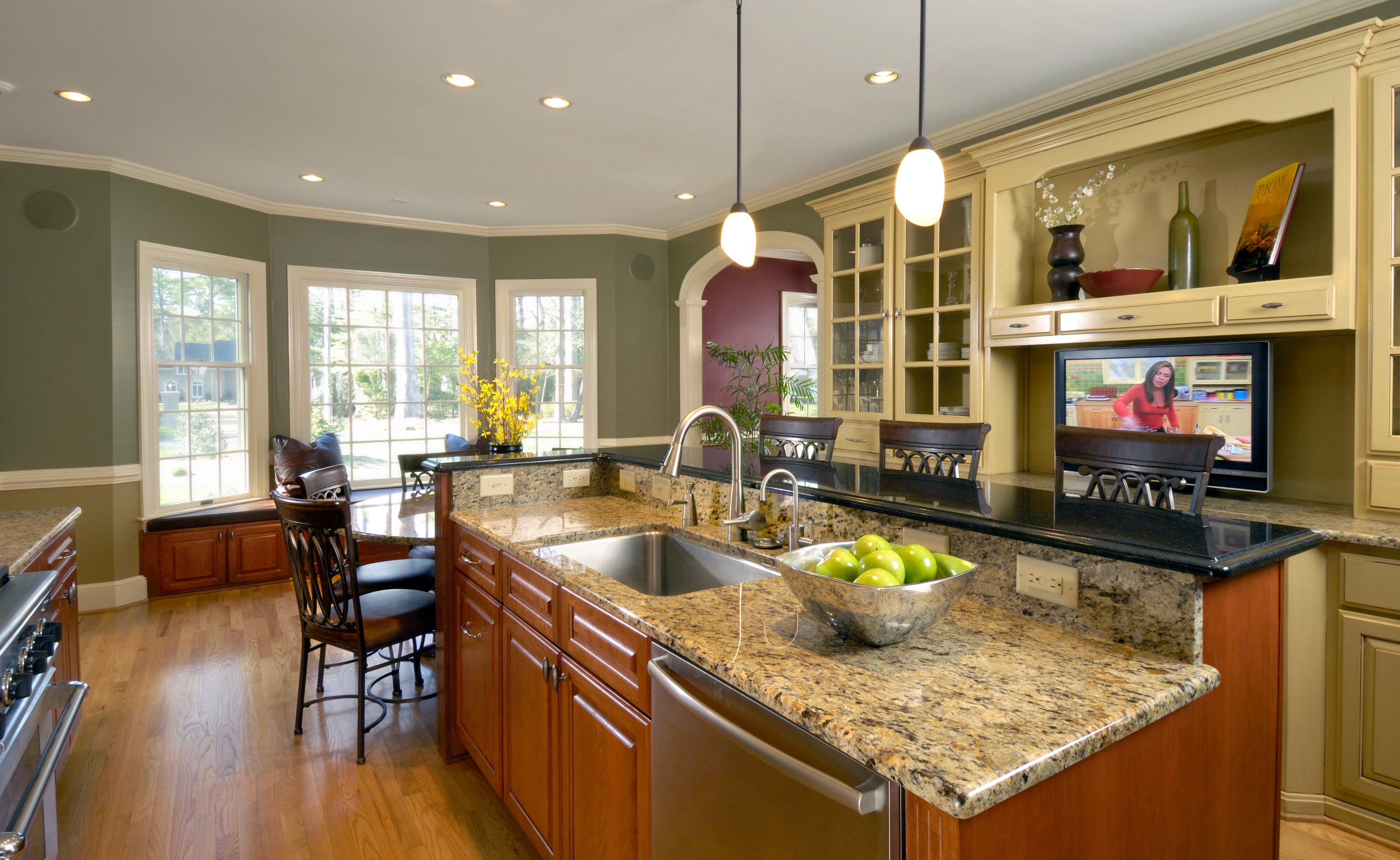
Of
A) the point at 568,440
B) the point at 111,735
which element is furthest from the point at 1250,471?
the point at 568,440

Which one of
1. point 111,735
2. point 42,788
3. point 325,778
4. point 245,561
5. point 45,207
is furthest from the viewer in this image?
point 245,561

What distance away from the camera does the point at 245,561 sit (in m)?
4.93

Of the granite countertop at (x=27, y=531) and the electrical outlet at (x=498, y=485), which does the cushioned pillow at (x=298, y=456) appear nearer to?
the granite countertop at (x=27, y=531)

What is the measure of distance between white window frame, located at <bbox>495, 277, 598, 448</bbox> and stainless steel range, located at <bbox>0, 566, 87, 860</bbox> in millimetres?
4381

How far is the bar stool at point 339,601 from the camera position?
8.34 ft

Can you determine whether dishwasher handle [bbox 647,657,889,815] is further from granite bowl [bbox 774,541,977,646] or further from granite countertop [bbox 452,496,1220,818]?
granite bowl [bbox 774,541,977,646]

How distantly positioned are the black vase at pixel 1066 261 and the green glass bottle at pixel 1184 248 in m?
0.35

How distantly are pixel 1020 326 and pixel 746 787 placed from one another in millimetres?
2773

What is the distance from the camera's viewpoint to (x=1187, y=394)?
2.85 meters

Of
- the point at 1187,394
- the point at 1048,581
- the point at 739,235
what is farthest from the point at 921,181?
the point at 1187,394

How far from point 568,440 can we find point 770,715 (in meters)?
5.49

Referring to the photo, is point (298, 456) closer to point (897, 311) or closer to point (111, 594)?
point (111, 594)

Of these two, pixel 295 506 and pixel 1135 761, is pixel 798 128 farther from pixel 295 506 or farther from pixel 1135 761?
pixel 1135 761

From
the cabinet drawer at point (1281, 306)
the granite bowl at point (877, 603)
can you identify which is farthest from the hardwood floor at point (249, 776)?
the cabinet drawer at point (1281, 306)
